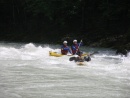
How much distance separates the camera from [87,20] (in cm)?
4491

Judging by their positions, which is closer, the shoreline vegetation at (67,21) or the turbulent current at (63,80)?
the turbulent current at (63,80)

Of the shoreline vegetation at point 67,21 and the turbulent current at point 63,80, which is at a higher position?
the shoreline vegetation at point 67,21

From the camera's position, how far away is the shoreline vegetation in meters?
38.8

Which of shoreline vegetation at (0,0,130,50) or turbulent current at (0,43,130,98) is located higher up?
shoreline vegetation at (0,0,130,50)

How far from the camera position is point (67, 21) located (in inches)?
1854

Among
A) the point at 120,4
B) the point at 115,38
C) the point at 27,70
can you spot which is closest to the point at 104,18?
the point at 120,4

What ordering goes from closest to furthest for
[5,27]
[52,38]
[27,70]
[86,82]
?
[86,82] → [27,70] → [52,38] → [5,27]

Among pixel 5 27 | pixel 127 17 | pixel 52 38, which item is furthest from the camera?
pixel 5 27

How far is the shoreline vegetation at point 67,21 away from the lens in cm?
3881

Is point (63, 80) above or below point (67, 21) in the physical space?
below

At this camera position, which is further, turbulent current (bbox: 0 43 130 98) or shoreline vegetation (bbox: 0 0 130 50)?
shoreline vegetation (bbox: 0 0 130 50)

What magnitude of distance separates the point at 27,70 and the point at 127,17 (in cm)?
2456

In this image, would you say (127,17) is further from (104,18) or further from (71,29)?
(71,29)

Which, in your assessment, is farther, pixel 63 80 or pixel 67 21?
pixel 67 21
